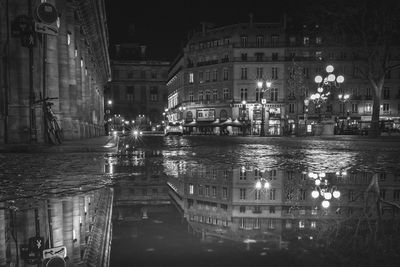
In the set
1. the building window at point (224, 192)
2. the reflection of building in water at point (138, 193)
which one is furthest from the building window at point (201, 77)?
the building window at point (224, 192)

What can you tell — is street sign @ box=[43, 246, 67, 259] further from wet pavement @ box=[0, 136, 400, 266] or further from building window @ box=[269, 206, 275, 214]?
building window @ box=[269, 206, 275, 214]

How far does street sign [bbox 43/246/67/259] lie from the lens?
2.65 m

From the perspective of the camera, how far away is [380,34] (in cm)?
2939

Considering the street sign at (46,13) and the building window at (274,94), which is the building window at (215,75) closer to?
the building window at (274,94)

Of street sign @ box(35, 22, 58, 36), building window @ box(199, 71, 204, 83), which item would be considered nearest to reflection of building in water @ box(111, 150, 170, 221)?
street sign @ box(35, 22, 58, 36)

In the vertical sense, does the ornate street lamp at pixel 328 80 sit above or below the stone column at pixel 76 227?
above

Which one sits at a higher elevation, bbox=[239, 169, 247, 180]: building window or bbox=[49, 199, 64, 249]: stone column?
bbox=[49, 199, 64, 249]: stone column

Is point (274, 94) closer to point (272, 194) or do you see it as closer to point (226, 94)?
point (226, 94)

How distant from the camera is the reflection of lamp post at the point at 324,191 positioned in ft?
15.0

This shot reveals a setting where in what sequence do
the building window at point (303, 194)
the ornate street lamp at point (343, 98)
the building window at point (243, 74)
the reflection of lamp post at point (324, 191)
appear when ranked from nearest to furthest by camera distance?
1. the reflection of lamp post at point (324, 191)
2. the building window at point (303, 194)
3. the ornate street lamp at point (343, 98)
4. the building window at point (243, 74)

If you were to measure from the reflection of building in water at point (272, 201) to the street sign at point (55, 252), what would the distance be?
1117 millimetres

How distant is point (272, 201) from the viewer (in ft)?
14.9

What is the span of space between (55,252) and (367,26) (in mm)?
33403

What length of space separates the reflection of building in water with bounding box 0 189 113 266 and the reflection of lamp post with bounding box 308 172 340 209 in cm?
258
